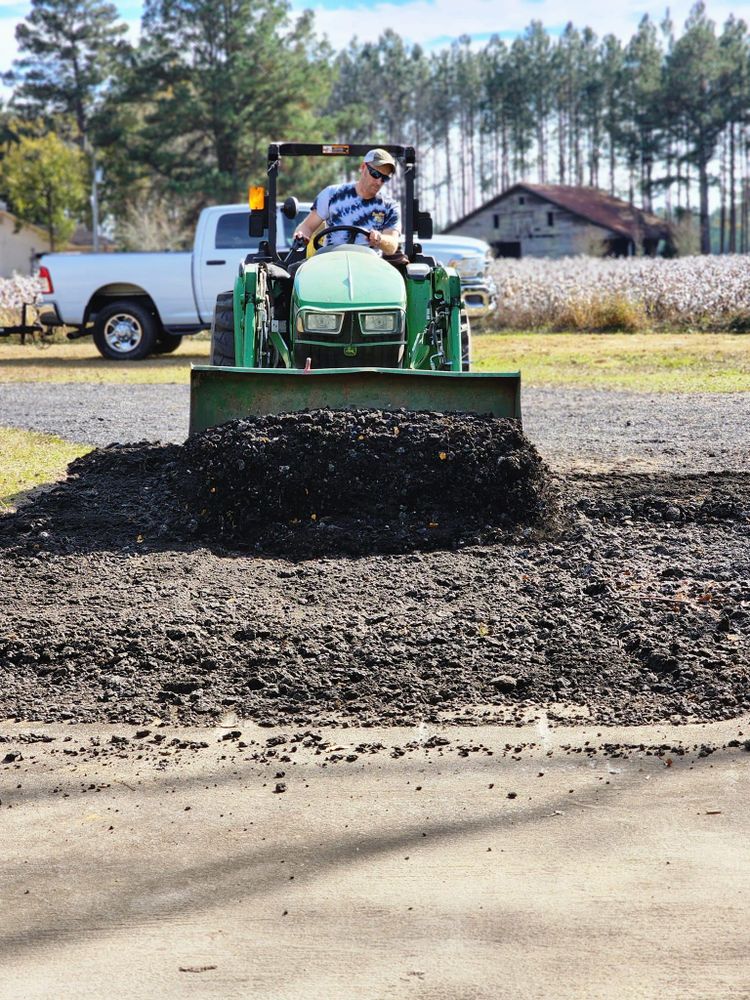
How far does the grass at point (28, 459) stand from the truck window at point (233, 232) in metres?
7.78

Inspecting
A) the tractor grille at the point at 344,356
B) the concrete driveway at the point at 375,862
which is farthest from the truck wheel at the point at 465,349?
the concrete driveway at the point at 375,862

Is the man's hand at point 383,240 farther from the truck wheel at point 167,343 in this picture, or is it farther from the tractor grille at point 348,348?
the truck wheel at point 167,343

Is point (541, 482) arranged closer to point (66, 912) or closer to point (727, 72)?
point (66, 912)

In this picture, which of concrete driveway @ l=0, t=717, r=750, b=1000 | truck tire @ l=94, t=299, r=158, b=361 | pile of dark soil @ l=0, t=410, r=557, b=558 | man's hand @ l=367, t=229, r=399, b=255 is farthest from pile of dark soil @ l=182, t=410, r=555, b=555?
truck tire @ l=94, t=299, r=158, b=361

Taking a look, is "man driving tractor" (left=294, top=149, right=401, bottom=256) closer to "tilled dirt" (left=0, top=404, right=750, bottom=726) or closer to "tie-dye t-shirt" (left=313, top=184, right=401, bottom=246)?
"tie-dye t-shirt" (left=313, top=184, right=401, bottom=246)

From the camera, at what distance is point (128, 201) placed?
54062mm

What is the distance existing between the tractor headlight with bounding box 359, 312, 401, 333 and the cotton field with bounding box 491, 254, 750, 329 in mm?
14910

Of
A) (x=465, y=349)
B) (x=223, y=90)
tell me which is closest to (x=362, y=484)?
(x=465, y=349)

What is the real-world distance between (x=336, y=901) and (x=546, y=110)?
89.0 m

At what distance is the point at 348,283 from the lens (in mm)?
7043

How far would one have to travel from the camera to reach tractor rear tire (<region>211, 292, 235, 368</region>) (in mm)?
8570

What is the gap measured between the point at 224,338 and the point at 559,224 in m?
61.9

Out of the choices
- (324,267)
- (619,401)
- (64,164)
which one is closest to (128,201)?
(64,164)

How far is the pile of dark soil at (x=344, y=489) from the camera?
5898 mm
